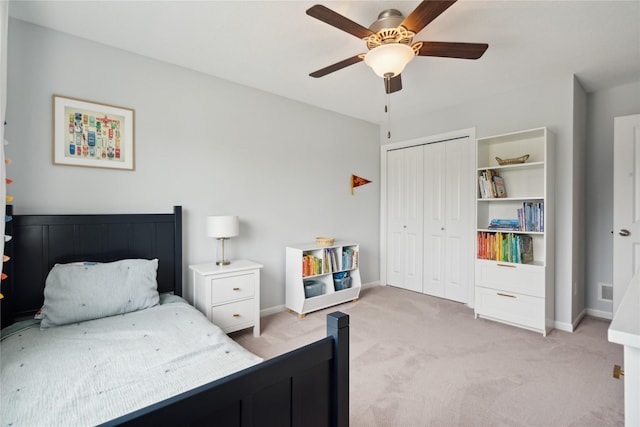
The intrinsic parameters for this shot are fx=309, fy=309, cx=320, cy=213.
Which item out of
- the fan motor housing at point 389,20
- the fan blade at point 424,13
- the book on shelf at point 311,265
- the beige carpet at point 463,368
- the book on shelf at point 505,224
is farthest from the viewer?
the book on shelf at point 311,265

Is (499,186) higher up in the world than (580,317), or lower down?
higher up

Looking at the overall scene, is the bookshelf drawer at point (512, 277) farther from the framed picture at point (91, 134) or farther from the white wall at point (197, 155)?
the framed picture at point (91, 134)

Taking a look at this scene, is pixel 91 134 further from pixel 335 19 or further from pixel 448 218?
pixel 448 218

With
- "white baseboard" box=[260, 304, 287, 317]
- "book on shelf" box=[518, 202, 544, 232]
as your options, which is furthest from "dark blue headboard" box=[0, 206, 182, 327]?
"book on shelf" box=[518, 202, 544, 232]

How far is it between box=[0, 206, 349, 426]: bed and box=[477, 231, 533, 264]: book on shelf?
2.66m

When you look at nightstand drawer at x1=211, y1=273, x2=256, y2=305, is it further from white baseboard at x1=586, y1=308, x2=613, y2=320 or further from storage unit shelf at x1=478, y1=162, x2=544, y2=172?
white baseboard at x1=586, y1=308, x2=613, y2=320

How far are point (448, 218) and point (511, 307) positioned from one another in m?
1.26

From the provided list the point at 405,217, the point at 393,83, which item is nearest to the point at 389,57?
the point at 393,83

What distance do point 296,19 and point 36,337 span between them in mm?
2432

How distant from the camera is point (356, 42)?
2.34 meters

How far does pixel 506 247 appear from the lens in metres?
3.05

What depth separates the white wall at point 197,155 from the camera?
6.97ft

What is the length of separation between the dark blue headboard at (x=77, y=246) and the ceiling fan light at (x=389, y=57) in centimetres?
192

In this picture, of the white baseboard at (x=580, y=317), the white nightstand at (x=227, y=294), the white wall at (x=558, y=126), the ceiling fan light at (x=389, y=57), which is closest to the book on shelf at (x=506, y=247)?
the white wall at (x=558, y=126)
